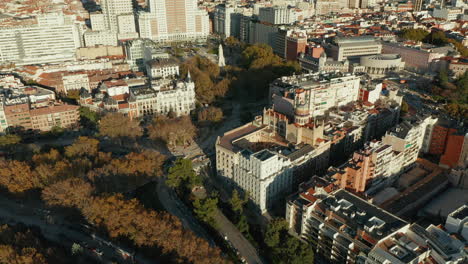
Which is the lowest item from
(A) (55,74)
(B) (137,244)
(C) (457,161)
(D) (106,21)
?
(B) (137,244)

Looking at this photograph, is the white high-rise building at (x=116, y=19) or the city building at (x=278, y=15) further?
the white high-rise building at (x=116, y=19)

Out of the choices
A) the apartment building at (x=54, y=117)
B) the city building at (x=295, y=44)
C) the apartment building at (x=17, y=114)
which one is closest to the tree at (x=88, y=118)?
the apartment building at (x=54, y=117)

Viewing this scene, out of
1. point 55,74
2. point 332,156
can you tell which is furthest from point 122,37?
point 332,156

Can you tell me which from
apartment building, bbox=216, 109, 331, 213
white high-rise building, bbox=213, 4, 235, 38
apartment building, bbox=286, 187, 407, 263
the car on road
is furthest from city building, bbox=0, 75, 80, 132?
white high-rise building, bbox=213, 4, 235, 38

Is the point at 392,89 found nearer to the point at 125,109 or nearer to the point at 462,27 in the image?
the point at 125,109

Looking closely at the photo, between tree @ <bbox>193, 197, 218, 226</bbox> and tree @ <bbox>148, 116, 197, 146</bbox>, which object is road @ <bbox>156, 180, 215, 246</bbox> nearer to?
tree @ <bbox>193, 197, 218, 226</bbox>

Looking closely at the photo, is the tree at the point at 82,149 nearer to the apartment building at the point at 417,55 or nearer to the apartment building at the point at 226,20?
the apartment building at the point at 417,55

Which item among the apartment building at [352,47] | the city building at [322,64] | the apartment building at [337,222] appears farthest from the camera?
the apartment building at [352,47]
